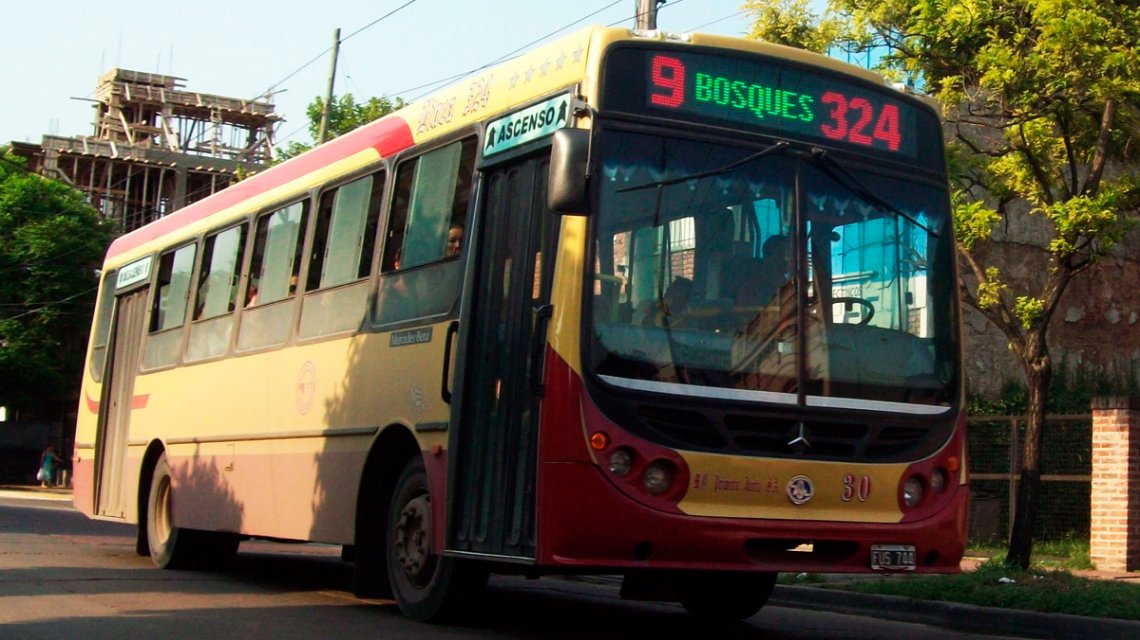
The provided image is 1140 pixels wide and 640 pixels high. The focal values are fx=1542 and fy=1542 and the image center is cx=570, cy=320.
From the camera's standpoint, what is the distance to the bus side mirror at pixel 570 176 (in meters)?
7.67

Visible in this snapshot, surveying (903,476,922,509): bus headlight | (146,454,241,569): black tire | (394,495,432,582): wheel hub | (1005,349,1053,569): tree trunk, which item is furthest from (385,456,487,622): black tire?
(1005,349,1053,569): tree trunk

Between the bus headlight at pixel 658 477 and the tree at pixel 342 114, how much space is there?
80.4ft

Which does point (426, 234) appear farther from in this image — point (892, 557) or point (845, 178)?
point (892, 557)

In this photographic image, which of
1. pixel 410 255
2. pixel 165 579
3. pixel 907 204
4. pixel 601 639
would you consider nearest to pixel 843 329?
pixel 907 204

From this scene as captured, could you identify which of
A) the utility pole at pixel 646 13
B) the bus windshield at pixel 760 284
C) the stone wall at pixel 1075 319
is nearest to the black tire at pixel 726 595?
the bus windshield at pixel 760 284

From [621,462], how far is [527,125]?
7.05 ft

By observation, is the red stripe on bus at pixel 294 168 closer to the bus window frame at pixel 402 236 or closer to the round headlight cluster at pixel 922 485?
the bus window frame at pixel 402 236

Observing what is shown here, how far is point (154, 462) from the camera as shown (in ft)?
49.7

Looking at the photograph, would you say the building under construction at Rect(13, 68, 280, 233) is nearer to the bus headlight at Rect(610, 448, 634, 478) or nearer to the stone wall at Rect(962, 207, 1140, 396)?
the stone wall at Rect(962, 207, 1140, 396)

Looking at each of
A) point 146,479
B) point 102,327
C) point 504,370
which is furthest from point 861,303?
point 102,327

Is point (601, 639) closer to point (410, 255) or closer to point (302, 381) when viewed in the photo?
point (410, 255)

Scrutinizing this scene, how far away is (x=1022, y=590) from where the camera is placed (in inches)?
449

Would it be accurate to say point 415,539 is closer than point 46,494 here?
Yes

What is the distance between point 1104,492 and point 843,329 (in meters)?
9.47
